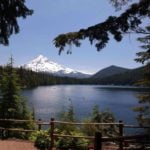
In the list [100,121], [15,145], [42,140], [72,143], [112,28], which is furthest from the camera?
[100,121]

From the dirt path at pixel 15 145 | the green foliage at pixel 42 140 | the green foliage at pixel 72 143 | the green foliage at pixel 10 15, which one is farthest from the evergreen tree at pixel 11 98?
the green foliage at pixel 10 15

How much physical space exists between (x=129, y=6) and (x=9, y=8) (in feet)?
10.6

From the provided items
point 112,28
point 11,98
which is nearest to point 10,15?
point 112,28

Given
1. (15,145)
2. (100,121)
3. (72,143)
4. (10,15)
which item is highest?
(10,15)

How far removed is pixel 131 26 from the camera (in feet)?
33.0

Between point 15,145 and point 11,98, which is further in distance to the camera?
point 11,98

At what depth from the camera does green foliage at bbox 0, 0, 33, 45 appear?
972 centimetres

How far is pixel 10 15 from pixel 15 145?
8.51 meters

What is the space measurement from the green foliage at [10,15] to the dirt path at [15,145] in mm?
7045

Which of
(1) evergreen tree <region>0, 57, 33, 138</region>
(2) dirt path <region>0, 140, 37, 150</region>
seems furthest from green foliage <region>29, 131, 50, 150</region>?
(1) evergreen tree <region>0, 57, 33, 138</region>

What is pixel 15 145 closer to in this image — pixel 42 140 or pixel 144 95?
pixel 42 140

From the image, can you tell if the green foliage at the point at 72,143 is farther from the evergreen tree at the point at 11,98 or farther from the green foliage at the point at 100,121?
the evergreen tree at the point at 11,98

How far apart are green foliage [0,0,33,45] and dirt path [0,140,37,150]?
705 cm

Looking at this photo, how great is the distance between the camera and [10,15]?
32.3 feet
